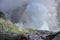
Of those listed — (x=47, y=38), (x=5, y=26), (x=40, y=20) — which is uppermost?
(x=40, y=20)

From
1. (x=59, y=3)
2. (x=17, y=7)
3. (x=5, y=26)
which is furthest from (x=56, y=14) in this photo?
(x=5, y=26)

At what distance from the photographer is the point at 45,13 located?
48.2 feet

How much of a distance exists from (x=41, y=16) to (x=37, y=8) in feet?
2.55

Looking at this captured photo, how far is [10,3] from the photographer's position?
1383cm

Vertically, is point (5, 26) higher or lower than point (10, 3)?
lower

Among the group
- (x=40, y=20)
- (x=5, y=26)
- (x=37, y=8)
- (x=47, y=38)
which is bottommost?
(x=47, y=38)

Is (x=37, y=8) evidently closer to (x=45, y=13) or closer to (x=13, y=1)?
(x=45, y=13)

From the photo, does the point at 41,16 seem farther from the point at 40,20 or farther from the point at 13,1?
the point at 13,1

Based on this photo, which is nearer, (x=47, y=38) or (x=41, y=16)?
(x=47, y=38)

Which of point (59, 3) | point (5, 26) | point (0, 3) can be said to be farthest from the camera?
point (59, 3)

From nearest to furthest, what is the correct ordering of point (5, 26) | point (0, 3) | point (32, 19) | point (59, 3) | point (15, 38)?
point (15, 38) < point (5, 26) < point (0, 3) < point (32, 19) < point (59, 3)

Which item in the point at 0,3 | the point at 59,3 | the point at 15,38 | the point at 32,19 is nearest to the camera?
the point at 15,38

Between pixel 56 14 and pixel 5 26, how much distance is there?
6270 mm

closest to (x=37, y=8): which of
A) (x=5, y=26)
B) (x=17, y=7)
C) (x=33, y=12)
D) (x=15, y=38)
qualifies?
(x=33, y=12)
